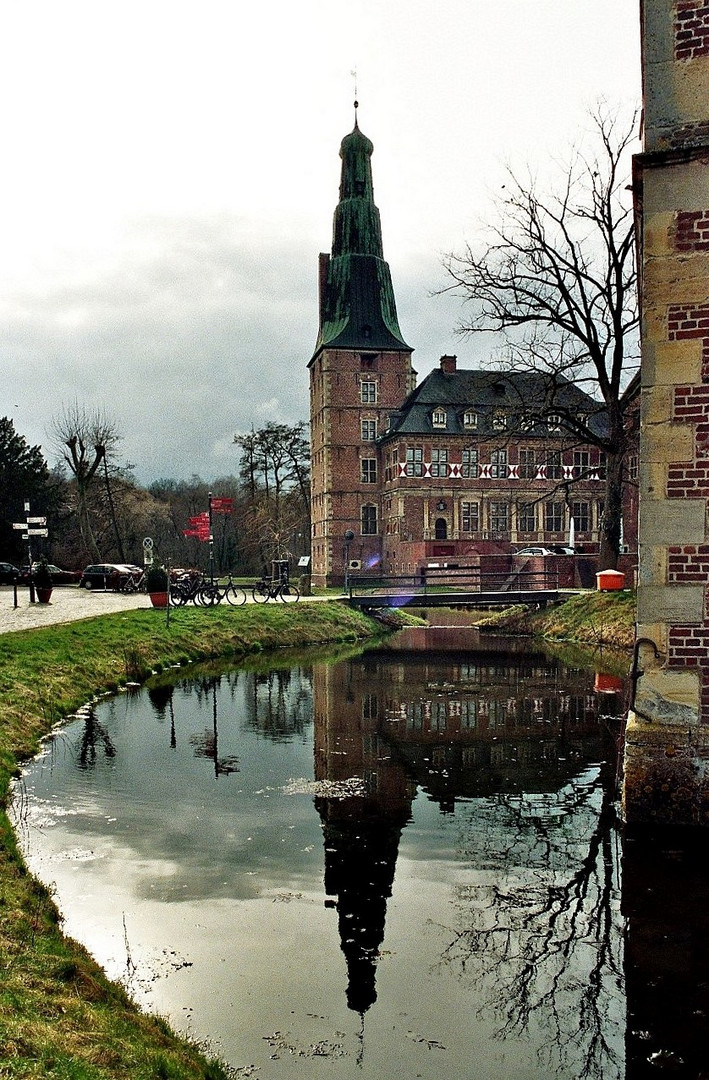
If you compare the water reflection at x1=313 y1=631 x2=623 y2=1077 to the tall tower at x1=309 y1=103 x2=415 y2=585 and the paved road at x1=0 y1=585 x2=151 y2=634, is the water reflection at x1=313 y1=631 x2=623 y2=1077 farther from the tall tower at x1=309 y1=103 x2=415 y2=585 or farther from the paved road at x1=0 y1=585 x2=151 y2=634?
the tall tower at x1=309 y1=103 x2=415 y2=585

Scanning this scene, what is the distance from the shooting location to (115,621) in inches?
851

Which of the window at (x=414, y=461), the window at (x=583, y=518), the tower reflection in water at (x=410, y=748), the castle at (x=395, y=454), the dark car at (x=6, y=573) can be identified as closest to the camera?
the tower reflection in water at (x=410, y=748)

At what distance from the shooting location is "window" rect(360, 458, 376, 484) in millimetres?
58375

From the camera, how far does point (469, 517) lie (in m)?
55.2

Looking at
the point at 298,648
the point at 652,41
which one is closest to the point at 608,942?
the point at 652,41

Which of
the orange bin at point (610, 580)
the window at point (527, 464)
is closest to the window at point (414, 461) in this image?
the window at point (527, 464)

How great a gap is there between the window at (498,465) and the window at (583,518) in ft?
17.7

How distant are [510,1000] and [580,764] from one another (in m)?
5.70

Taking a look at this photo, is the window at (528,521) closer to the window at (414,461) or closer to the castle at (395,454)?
the castle at (395,454)

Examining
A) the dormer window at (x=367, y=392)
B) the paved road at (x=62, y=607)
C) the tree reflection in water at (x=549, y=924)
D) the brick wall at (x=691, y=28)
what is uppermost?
the dormer window at (x=367, y=392)

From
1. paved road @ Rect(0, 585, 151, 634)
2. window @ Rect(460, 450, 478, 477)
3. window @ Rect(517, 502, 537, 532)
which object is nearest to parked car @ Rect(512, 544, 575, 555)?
window @ Rect(517, 502, 537, 532)

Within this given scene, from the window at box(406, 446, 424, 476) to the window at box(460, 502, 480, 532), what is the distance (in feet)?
11.3

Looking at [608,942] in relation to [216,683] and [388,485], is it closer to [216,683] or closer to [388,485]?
[216,683]

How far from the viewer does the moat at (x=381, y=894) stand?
4676mm
